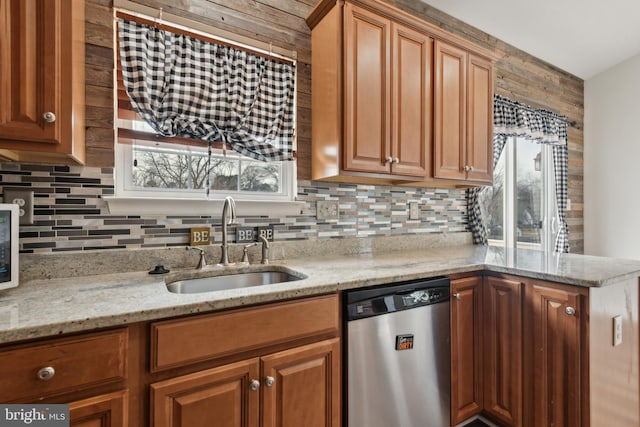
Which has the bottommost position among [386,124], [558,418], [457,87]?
[558,418]

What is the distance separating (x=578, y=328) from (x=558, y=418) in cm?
44

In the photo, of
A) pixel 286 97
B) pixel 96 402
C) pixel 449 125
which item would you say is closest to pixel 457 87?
pixel 449 125

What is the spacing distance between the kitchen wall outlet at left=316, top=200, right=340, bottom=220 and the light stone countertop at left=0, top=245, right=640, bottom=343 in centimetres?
26

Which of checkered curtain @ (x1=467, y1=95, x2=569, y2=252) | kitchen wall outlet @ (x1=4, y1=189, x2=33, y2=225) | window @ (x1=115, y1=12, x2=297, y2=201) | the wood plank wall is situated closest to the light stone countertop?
kitchen wall outlet @ (x1=4, y1=189, x2=33, y2=225)

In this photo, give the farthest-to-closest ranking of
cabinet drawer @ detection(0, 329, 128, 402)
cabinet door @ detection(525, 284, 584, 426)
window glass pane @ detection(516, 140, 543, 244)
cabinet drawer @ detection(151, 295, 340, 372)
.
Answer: window glass pane @ detection(516, 140, 543, 244) → cabinet door @ detection(525, 284, 584, 426) → cabinet drawer @ detection(151, 295, 340, 372) → cabinet drawer @ detection(0, 329, 128, 402)

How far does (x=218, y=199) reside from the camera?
5.45 ft

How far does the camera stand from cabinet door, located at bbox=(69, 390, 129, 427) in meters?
0.82

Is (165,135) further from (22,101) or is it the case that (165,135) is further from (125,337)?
(125,337)

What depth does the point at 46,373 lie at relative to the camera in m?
0.77

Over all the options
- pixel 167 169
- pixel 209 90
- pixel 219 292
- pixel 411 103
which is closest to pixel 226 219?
pixel 167 169

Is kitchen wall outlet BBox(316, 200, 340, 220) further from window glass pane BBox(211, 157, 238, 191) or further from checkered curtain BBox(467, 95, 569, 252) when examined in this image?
checkered curtain BBox(467, 95, 569, 252)

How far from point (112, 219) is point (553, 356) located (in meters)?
2.11

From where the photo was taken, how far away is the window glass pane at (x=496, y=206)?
2.95 m

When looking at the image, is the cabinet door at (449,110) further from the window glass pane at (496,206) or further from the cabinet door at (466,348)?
the window glass pane at (496,206)
